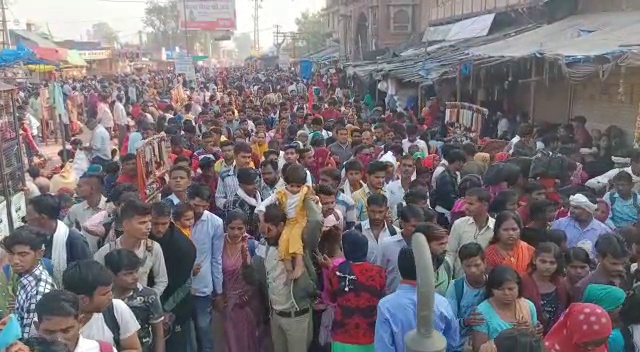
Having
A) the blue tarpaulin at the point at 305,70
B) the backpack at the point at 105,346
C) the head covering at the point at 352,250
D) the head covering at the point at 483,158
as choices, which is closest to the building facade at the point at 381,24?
the blue tarpaulin at the point at 305,70

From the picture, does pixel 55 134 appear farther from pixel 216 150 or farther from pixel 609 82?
pixel 609 82

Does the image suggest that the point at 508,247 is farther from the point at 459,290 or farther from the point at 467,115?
the point at 467,115

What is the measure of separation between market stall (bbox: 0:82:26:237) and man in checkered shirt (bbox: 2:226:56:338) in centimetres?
300

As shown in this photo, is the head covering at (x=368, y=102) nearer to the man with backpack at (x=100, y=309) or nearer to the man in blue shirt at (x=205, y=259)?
the man in blue shirt at (x=205, y=259)

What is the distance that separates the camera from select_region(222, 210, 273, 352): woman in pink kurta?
4668mm

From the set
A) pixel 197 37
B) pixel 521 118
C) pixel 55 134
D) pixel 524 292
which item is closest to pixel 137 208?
pixel 524 292

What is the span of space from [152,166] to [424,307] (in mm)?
5417

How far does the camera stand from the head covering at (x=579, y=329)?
2910mm

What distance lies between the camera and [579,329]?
2.94 meters

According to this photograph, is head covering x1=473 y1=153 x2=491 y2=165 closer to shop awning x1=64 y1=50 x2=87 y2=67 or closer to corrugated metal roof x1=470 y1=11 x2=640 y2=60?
corrugated metal roof x1=470 y1=11 x2=640 y2=60

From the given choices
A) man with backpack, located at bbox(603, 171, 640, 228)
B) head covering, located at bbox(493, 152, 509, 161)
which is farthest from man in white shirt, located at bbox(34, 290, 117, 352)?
head covering, located at bbox(493, 152, 509, 161)

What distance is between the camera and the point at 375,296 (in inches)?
147

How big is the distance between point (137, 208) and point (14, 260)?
2.41ft

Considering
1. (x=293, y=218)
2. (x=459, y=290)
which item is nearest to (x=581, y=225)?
(x=459, y=290)
